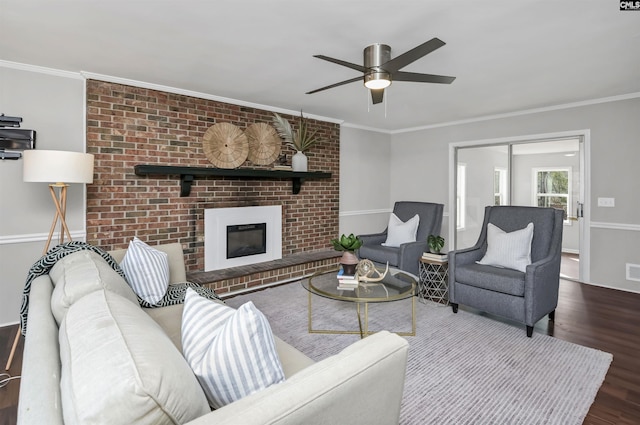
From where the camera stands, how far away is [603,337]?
2838mm

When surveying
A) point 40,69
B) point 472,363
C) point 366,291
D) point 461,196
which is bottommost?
point 472,363

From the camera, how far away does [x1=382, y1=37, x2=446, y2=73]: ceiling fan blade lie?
1.94 metres

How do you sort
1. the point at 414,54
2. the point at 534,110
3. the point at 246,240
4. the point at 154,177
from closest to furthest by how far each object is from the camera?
the point at 414,54 < the point at 154,177 < the point at 246,240 < the point at 534,110

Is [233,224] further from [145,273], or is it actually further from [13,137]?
[13,137]

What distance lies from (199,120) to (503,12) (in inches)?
124

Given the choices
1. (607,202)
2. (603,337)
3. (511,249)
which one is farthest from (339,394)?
(607,202)

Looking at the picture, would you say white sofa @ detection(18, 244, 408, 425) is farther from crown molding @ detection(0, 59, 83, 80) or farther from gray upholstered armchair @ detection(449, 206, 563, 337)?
crown molding @ detection(0, 59, 83, 80)

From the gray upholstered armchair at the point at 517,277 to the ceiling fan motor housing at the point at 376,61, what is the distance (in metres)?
1.79

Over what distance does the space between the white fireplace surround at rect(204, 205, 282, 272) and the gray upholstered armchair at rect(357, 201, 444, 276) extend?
1.14 m

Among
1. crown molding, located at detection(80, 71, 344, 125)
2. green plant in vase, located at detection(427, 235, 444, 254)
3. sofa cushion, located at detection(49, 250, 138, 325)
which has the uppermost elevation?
crown molding, located at detection(80, 71, 344, 125)

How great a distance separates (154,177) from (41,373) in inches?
122

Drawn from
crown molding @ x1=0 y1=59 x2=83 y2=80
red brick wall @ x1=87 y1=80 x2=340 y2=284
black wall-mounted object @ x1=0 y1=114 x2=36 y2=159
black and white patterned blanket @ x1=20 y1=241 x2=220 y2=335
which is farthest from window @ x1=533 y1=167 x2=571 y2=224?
black wall-mounted object @ x1=0 y1=114 x2=36 y2=159

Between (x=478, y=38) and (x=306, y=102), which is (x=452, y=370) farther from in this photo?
(x=306, y=102)

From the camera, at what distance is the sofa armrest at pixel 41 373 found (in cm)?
79
